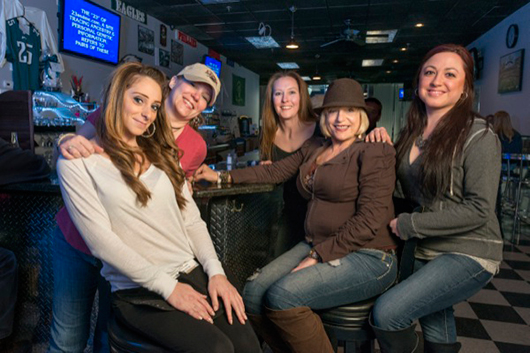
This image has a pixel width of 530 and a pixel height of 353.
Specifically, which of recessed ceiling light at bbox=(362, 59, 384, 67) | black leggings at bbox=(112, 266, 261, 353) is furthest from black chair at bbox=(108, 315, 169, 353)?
recessed ceiling light at bbox=(362, 59, 384, 67)

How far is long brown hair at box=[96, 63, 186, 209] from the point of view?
4.56 ft

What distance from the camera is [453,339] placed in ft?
5.54

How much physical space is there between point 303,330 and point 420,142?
94 cm

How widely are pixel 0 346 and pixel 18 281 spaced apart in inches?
14.3

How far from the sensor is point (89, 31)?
5.34 meters

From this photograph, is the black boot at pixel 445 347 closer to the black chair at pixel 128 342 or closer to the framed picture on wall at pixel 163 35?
the black chair at pixel 128 342

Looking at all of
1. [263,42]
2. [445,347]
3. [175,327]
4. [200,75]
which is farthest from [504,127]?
[263,42]

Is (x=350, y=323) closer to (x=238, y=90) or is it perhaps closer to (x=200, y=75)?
(x=200, y=75)

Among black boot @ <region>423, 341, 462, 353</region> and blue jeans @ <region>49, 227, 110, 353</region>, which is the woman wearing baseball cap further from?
black boot @ <region>423, 341, 462, 353</region>

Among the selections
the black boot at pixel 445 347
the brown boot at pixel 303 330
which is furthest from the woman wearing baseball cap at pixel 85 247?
the black boot at pixel 445 347

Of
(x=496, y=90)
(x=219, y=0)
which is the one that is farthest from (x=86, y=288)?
(x=496, y=90)

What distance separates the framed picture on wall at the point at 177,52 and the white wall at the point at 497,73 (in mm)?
6224

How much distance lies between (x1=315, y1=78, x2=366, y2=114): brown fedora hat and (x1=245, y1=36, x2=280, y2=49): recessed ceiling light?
7561mm

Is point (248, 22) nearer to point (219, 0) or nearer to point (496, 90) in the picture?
point (219, 0)
